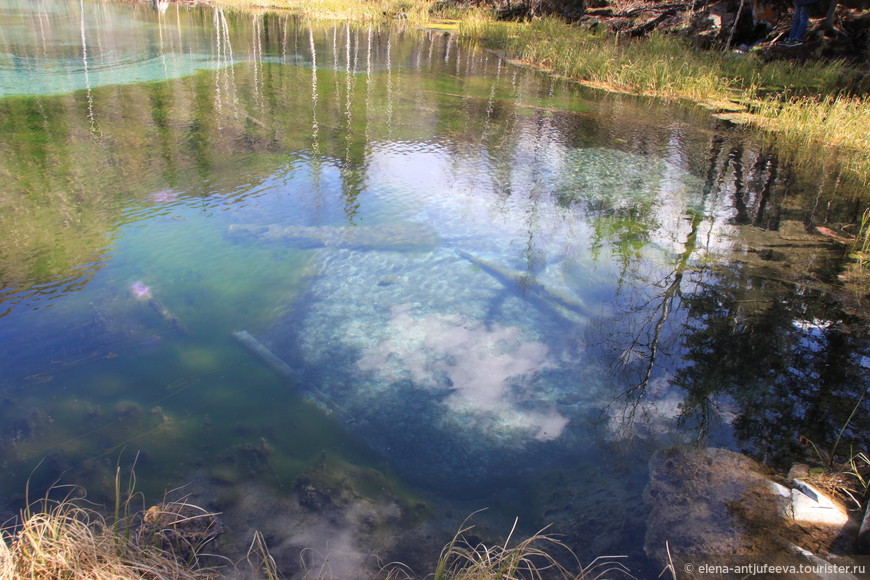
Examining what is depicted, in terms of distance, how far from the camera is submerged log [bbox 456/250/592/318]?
4453 millimetres

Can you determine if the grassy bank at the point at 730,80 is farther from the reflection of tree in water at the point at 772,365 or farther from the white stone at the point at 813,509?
the white stone at the point at 813,509

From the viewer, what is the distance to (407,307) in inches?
171

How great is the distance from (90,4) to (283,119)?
58.6 feet

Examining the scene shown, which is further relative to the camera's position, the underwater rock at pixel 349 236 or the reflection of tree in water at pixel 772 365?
the underwater rock at pixel 349 236

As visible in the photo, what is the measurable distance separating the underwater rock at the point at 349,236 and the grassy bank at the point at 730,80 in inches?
230

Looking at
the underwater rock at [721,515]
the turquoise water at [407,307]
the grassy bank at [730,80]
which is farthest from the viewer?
the grassy bank at [730,80]

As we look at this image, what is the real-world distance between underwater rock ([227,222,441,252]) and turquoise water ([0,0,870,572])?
0.04m

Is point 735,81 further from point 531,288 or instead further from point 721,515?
point 721,515

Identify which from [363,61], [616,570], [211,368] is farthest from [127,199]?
[363,61]

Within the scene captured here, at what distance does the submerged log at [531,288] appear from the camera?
14.6 feet

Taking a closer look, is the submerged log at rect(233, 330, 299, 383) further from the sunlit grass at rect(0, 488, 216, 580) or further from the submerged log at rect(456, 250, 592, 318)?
the submerged log at rect(456, 250, 592, 318)

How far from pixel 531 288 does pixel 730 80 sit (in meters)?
10.1

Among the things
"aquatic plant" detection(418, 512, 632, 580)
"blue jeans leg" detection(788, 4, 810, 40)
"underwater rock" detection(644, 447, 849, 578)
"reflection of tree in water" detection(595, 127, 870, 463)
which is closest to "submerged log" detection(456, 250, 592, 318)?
"reflection of tree in water" detection(595, 127, 870, 463)

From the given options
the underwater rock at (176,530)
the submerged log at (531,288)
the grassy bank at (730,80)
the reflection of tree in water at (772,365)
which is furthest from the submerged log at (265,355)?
the grassy bank at (730,80)
